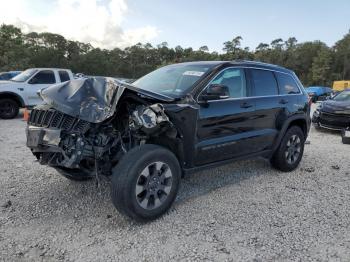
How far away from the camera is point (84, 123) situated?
11.1 ft

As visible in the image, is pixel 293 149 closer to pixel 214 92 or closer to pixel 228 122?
pixel 228 122

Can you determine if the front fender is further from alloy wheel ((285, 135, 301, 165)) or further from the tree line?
the tree line

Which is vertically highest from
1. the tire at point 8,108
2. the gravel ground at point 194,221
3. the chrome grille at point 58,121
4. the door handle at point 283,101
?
the door handle at point 283,101

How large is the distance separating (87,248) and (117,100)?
4.76 ft

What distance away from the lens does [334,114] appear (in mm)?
9844

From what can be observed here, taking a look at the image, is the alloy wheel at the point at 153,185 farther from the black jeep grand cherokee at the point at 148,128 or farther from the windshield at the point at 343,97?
the windshield at the point at 343,97

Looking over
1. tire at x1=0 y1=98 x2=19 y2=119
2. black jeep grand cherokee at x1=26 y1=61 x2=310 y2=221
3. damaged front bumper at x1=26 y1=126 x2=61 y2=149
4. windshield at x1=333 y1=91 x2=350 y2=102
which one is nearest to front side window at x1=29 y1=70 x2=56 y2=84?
tire at x1=0 y1=98 x2=19 y2=119

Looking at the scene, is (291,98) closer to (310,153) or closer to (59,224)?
(310,153)

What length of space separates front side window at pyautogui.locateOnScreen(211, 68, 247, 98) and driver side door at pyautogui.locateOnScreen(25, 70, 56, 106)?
8640 millimetres

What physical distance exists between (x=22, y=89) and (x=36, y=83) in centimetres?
53

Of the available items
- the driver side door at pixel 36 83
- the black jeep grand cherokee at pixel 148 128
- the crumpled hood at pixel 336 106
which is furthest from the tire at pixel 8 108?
the crumpled hood at pixel 336 106

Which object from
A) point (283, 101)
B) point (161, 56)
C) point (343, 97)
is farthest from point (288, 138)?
point (161, 56)

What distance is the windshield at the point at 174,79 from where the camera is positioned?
408 centimetres

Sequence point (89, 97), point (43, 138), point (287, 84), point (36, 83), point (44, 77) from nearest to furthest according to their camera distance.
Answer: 1. point (43, 138)
2. point (89, 97)
3. point (287, 84)
4. point (36, 83)
5. point (44, 77)
